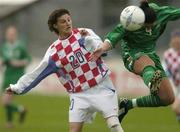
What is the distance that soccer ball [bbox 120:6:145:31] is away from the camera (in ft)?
38.0

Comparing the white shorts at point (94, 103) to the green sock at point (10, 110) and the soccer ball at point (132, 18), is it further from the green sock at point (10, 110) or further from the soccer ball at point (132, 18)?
the green sock at point (10, 110)

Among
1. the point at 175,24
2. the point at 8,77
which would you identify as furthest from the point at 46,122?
the point at 175,24

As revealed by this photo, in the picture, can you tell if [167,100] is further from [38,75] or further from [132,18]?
[38,75]

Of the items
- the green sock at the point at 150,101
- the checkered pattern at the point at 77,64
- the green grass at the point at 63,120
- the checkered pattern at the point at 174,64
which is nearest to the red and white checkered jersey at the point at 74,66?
the checkered pattern at the point at 77,64

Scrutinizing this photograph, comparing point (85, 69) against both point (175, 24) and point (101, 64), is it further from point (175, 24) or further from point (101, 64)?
point (175, 24)

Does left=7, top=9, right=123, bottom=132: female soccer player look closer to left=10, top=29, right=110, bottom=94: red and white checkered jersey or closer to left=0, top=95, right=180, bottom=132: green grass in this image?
left=10, top=29, right=110, bottom=94: red and white checkered jersey

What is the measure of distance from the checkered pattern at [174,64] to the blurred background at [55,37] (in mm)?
2193

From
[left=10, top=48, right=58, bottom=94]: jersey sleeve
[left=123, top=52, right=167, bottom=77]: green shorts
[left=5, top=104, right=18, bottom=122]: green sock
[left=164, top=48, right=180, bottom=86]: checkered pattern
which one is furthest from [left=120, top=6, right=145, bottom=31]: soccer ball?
[left=5, top=104, right=18, bottom=122]: green sock

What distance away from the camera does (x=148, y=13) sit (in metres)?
11.9

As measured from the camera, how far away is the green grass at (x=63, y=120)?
18641 mm

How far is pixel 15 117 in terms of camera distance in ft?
74.5

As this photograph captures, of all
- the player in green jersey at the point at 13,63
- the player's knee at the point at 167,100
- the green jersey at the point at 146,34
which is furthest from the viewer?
the player in green jersey at the point at 13,63

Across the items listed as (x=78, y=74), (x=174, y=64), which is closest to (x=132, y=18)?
(x=78, y=74)

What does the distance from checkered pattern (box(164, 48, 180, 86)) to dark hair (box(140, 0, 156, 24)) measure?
6451 mm
